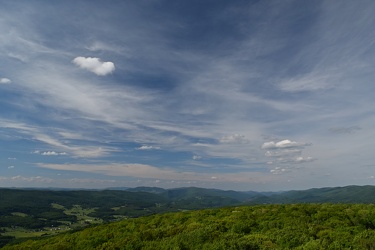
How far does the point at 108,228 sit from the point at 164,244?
101 feet

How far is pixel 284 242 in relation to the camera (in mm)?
39156

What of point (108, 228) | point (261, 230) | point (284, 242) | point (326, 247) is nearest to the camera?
point (326, 247)

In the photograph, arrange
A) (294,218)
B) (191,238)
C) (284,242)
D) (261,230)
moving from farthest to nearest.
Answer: (294,218) < (261,230) < (191,238) < (284,242)

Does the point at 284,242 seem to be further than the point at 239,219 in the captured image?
No

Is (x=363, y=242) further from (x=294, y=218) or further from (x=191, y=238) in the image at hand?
(x=191, y=238)

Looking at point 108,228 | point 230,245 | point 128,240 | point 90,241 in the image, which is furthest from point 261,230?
point 108,228

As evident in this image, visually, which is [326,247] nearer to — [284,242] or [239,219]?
[284,242]

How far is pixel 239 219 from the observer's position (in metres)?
57.3

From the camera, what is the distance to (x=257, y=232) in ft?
158

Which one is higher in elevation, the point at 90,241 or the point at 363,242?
the point at 363,242

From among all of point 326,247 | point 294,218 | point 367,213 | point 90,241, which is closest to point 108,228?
point 90,241

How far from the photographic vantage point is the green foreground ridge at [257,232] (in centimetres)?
3857

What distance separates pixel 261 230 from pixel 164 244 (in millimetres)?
19184

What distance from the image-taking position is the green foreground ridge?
3857 cm
